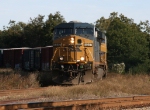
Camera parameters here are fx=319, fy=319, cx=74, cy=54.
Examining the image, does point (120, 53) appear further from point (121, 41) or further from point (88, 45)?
point (88, 45)

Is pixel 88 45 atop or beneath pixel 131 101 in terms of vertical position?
atop

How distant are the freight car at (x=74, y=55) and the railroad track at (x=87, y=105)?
245 inches

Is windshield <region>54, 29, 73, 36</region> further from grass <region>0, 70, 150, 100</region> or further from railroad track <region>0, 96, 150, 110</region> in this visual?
railroad track <region>0, 96, 150, 110</region>

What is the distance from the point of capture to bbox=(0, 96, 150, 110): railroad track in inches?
353

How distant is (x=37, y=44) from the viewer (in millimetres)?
45250

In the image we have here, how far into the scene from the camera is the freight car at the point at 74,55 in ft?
58.6

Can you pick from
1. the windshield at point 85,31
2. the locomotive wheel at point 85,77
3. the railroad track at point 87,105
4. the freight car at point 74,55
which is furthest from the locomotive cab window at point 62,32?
the railroad track at point 87,105

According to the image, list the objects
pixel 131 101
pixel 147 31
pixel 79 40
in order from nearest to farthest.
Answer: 1. pixel 131 101
2. pixel 79 40
3. pixel 147 31

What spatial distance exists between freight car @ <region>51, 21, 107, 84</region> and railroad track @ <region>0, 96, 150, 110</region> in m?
6.21

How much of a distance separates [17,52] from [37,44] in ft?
42.5

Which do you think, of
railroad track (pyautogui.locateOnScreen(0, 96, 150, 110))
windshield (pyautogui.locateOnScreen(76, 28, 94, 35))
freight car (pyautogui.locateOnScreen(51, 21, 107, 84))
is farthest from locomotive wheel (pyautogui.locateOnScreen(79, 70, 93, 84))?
railroad track (pyautogui.locateOnScreen(0, 96, 150, 110))

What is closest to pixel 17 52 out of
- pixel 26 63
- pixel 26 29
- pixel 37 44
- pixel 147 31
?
pixel 26 63

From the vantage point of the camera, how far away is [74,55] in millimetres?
17891

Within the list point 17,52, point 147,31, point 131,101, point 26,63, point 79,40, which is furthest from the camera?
point 147,31
